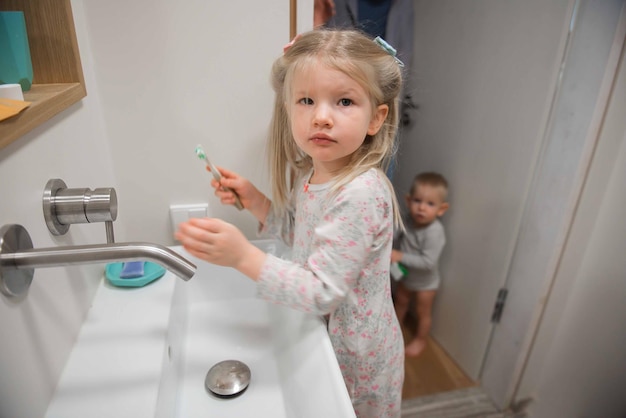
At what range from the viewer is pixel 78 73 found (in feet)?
2.02

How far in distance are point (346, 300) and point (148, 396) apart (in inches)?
12.8

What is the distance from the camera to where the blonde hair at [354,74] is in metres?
0.58

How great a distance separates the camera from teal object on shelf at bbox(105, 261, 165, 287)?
2.30 ft

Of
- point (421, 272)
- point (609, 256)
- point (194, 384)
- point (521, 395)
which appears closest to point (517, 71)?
point (609, 256)

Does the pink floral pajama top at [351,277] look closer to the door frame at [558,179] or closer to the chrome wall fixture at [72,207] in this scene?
the chrome wall fixture at [72,207]

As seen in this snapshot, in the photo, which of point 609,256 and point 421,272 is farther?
point 421,272

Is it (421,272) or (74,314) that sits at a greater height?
(74,314)

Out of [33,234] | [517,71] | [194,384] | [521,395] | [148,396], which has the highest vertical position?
[517,71]

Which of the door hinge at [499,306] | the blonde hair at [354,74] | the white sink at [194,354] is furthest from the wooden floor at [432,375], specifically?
A: the blonde hair at [354,74]

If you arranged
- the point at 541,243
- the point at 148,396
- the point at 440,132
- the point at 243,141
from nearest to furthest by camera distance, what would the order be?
1. the point at 148,396
2. the point at 243,141
3. the point at 541,243
4. the point at 440,132

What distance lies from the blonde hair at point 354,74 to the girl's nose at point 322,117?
6 centimetres

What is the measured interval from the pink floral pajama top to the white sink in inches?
2.9

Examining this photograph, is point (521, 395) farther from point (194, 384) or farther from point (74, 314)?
point (74, 314)

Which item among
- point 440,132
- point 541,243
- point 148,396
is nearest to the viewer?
point 148,396
